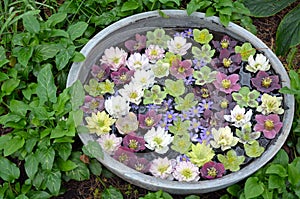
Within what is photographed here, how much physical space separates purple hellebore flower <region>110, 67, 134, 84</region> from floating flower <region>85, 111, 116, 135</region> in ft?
0.54

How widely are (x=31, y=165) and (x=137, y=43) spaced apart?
0.68m

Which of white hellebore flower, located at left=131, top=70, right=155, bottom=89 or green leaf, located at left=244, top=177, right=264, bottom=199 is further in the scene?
white hellebore flower, located at left=131, top=70, right=155, bottom=89

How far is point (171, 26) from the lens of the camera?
7.56 ft

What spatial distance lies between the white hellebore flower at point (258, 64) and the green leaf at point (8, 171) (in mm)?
976

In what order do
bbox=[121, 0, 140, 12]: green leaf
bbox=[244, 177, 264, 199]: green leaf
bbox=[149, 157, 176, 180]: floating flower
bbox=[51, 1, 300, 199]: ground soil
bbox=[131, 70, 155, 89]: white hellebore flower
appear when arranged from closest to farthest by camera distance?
bbox=[244, 177, 264, 199]: green leaf < bbox=[149, 157, 176, 180]: floating flower < bbox=[51, 1, 300, 199]: ground soil < bbox=[131, 70, 155, 89]: white hellebore flower < bbox=[121, 0, 140, 12]: green leaf

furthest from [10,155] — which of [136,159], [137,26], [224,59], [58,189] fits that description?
[224,59]

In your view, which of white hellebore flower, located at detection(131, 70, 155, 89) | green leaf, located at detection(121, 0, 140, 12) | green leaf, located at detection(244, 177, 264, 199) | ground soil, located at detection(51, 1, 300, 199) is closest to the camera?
green leaf, located at detection(244, 177, 264, 199)

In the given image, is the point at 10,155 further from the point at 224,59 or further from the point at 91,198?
the point at 224,59

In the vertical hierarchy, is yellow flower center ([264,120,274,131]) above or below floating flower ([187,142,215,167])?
above

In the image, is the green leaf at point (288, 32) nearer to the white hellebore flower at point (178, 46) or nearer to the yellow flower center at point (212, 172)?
the white hellebore flower at point (178, 46)

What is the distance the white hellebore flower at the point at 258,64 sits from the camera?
2180 mm

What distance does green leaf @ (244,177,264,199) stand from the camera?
183cm

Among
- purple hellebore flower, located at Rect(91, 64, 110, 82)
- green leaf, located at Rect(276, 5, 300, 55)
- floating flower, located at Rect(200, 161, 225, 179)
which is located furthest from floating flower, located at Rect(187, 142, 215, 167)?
green leaf, located at Rect(276, 5, 300, 55)

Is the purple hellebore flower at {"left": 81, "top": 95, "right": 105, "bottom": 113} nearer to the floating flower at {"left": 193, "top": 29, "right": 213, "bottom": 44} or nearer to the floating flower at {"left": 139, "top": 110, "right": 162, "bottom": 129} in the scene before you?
the floating flower at {"left": 139, "top": 110, "right": 162, "bottom": 129}
